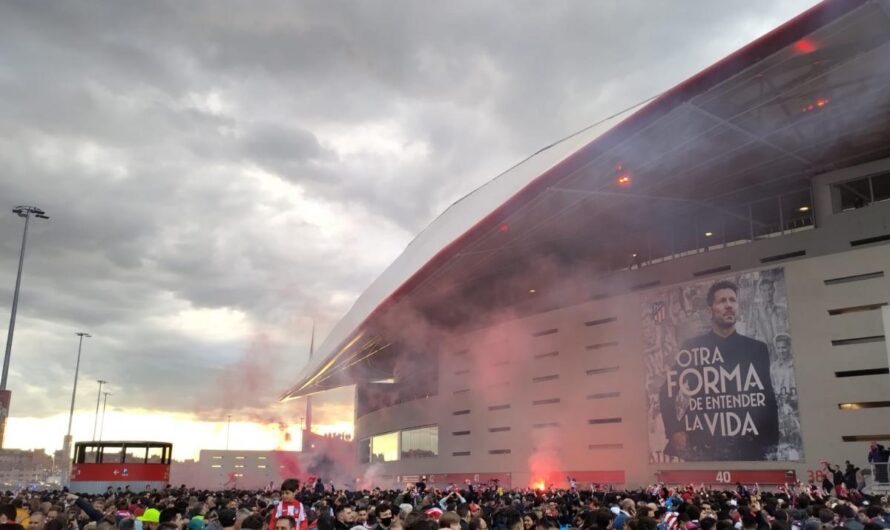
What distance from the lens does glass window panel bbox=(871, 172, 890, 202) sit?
901 inches

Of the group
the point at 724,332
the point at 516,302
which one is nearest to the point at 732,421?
the point at 724,332

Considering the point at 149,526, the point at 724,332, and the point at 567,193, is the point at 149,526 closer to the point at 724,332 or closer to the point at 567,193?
the point at 567,193

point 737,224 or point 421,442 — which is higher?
point 737,224

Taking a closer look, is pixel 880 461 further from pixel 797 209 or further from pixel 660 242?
pixel 660 242

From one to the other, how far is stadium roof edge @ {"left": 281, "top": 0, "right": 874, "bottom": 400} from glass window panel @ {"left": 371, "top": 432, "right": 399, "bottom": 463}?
11162 millimetres

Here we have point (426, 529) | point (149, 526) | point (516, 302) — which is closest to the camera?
point (426, 529)

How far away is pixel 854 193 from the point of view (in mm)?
23750

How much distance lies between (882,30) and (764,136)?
6.02 meters

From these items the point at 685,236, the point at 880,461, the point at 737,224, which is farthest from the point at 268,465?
the point at 880,461

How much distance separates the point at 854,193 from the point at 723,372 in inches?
301

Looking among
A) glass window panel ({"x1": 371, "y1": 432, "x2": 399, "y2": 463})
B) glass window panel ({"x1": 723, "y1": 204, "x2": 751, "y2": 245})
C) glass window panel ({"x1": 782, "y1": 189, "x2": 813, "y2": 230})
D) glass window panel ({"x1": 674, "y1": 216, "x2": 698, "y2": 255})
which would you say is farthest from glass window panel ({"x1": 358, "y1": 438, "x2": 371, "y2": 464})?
glass window panel ({"x1": 782, "y1": 189, "x2": 813, "y2": 230})

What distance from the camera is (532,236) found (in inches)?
1059

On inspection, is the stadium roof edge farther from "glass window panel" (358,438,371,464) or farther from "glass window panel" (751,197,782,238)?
"glass window panel" (358,438,371,464)

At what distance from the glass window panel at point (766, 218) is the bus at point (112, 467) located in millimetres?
24924
